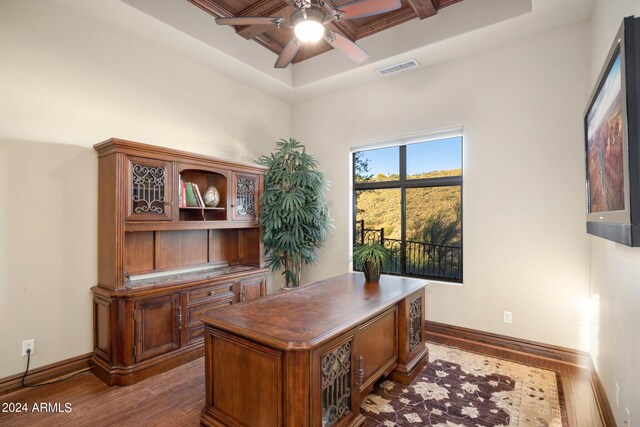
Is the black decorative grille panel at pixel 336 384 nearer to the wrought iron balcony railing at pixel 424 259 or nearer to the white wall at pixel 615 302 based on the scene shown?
the white wall at pixel 615 302

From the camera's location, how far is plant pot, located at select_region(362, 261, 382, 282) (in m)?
2.99

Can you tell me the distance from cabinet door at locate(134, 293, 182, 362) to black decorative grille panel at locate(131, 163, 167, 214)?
83 cm

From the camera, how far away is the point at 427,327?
3.93 metres

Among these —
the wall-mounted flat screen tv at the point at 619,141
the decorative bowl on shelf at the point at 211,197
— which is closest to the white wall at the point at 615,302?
the wall-mounted flat screen tv at the point at 619,141

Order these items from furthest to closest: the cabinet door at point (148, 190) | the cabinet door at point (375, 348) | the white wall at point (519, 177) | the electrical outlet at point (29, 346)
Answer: the white wall at point (519, 177) < the cabinet door at point (148, 190) < the electrical outlet at point (29, 346) < the cabinet door at point (375, 348)

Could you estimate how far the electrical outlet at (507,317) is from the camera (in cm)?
341

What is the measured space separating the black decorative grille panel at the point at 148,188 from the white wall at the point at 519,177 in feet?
9.50

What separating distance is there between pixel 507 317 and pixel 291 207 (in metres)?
2.67

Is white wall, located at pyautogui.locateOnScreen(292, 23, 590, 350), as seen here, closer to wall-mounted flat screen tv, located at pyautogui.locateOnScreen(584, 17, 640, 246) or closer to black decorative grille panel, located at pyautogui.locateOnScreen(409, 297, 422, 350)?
black decorative grille panel, located at pyautogui.locateOnScreen(409, 297, 422, 350)

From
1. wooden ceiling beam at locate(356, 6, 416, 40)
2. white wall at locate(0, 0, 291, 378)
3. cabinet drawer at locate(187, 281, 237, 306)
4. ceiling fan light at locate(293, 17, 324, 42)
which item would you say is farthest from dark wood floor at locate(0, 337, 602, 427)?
wooden ceiling beam at locate(356, 6, 416, 40)

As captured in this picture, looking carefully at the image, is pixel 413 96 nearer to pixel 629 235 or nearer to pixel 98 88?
pixel 629 235

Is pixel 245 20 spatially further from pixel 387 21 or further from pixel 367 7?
pixel 387 21

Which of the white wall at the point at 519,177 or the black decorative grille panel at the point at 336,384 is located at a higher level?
the white wall at the point at 519,177

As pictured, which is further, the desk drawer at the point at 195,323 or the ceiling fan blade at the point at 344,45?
the desk drawer at the point at 195,323
